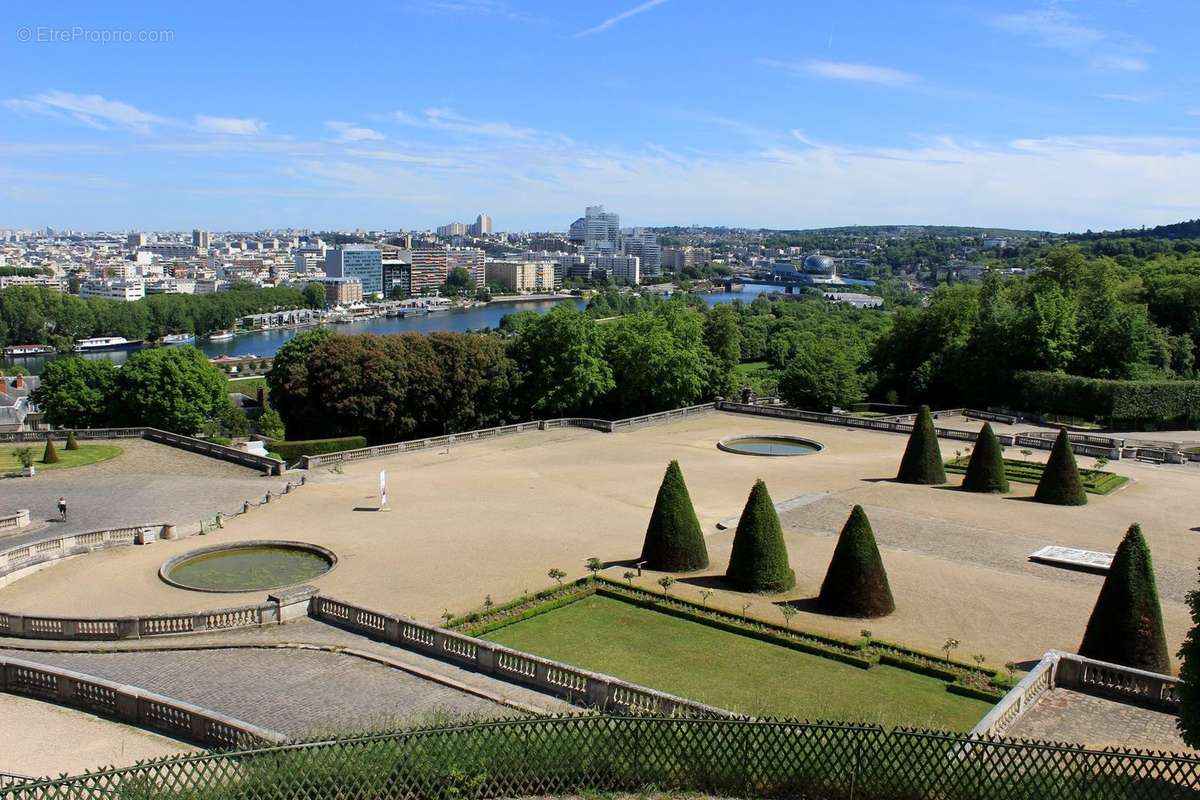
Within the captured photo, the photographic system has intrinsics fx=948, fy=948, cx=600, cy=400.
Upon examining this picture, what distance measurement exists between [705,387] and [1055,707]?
48.4 metres

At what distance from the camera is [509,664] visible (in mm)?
19891

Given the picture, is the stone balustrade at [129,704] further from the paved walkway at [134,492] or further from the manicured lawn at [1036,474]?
the manicured lawn at [1036,474]

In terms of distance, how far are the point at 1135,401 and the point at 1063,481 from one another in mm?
22512

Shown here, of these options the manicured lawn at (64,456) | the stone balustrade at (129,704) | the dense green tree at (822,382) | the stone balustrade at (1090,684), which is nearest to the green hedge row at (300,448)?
the manicured lawn at (64,456)

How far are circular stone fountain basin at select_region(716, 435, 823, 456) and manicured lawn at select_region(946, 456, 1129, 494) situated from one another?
751cm

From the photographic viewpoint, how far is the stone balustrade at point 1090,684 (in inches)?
687

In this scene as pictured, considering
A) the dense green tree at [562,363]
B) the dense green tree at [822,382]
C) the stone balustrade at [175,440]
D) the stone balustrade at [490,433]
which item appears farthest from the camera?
the dense green tree at [822,382]

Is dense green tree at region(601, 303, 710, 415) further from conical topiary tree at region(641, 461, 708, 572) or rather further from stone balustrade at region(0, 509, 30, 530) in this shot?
stone balustrade at region(0, 509, 30, 530)

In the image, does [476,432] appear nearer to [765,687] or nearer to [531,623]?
[531,623]

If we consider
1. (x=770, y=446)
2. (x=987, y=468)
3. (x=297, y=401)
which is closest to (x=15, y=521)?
(x=297, y=401)

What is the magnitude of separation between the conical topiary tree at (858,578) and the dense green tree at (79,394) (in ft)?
157

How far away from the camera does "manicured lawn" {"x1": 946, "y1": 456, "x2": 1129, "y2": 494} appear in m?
39.6

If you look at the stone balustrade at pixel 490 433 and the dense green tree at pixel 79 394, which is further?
the dense green tree at pixel 79 394

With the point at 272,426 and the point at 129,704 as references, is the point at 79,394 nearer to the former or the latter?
the point at 272,426
